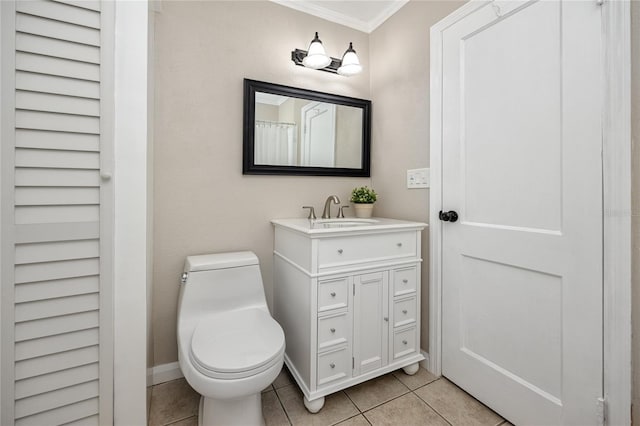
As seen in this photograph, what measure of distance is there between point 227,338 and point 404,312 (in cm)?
96

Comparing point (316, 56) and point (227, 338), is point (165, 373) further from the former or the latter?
point (316, 56)

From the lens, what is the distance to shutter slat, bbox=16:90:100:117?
892 mm

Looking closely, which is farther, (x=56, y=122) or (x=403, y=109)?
(x=403, y=109)

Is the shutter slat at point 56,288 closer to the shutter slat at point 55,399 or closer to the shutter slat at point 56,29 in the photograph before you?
the shutter slat at point 55,399

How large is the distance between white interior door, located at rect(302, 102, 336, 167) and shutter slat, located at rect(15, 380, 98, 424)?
1514mm

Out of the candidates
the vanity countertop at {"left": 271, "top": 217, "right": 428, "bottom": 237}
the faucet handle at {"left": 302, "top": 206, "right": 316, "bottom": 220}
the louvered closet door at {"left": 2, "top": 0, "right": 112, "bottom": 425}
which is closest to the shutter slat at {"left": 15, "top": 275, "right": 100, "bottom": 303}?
the louvered closet door at {"left": 2, "top": 0, "right": 112, "bottom": 425}

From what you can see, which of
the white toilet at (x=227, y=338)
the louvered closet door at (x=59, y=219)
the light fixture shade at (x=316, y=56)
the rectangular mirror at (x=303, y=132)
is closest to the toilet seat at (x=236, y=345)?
the white toilet at (x=227, y=338)

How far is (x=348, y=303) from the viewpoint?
149cm

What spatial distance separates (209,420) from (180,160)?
129cm

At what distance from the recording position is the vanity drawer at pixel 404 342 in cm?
163

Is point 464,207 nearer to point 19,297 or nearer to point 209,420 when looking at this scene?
point 209,420

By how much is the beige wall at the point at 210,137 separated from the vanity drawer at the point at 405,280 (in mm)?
752

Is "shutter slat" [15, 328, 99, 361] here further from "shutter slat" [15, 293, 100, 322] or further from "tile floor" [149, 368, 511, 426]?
"tile floor" [149, 368, 511, 426]

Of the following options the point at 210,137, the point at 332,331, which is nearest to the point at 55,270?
the point at 210,137
